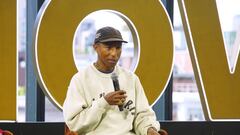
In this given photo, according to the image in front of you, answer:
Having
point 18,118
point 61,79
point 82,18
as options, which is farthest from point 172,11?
point 18,118

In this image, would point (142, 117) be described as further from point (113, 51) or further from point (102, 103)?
point (113, 51)

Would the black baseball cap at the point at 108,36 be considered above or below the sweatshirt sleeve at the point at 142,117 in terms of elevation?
above

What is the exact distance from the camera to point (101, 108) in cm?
238

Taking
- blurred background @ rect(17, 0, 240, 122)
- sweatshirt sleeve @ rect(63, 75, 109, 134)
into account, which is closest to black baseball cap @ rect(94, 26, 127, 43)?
sweatshirt sleeve @ rect(63, 75, 109, 134)

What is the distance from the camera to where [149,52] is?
12.8 ft

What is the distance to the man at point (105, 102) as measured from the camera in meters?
2.42

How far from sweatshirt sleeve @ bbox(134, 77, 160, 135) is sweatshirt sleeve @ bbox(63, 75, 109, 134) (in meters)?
0.29

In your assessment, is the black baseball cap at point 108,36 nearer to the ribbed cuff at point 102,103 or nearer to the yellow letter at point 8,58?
the ribbed cuff at point 102,103

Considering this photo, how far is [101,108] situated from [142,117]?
373 mm

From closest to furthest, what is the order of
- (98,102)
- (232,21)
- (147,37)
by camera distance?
(98,102)
(147,37)
(232,21)

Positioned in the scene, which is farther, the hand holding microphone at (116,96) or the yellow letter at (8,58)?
the yellow letter at (8,58)

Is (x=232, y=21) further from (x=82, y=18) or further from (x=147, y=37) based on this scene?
(x=82, y=18)

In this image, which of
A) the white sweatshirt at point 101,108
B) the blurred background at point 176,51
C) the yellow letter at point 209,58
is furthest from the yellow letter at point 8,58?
the yellow letter at point 209,58

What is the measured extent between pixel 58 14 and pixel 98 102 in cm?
153
